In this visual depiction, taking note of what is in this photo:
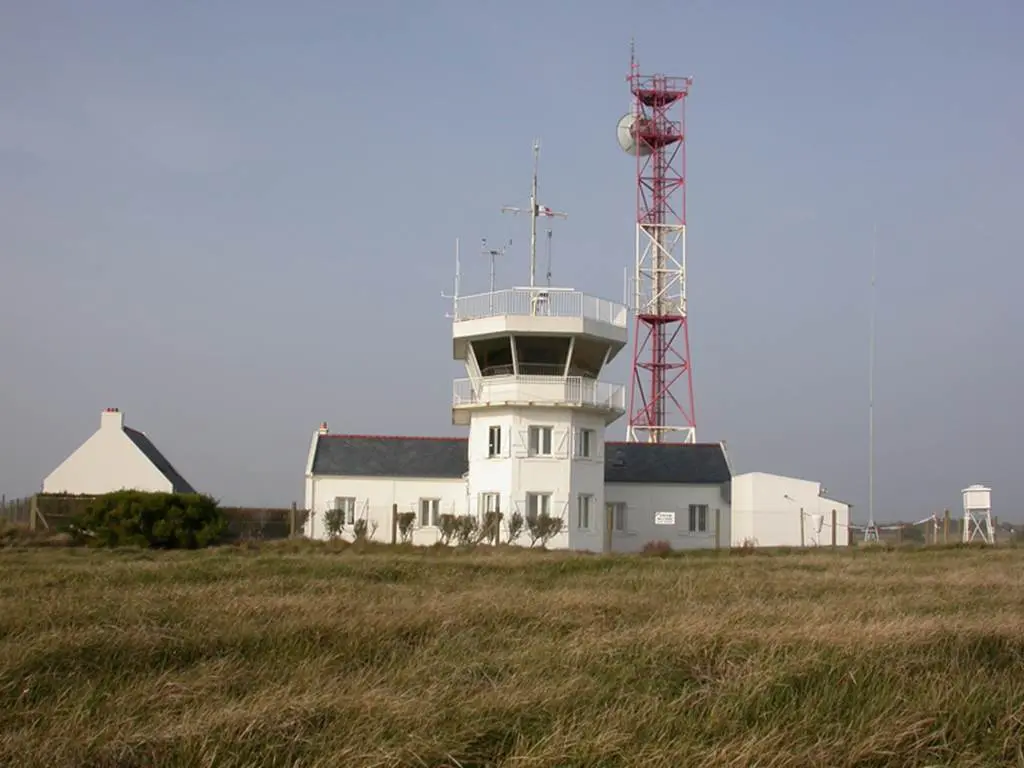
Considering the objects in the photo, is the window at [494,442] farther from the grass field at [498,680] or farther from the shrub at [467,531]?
the grass field at [498,680]

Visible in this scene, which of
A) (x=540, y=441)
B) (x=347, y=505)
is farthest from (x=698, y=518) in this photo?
(x=347, y=505)

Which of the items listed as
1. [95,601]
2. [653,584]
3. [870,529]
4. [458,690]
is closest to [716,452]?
[870,529]

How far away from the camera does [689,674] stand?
926 centimetres

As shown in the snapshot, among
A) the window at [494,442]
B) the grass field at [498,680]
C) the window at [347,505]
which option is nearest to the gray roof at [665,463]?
the window at [494,442]

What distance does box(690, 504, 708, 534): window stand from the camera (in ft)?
139

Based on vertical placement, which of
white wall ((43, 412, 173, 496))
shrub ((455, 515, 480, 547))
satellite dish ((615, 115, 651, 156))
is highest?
satellite dish ((615, 115, 651, 156))

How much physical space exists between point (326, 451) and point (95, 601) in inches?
1199

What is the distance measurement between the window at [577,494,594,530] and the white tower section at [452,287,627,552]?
0.03 meters

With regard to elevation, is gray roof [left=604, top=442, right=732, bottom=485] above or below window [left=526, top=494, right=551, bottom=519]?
above

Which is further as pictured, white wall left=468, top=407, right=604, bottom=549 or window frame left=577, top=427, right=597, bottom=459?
window frame left=577, top=427, right=597, bottom=459

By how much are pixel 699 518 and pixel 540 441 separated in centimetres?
806

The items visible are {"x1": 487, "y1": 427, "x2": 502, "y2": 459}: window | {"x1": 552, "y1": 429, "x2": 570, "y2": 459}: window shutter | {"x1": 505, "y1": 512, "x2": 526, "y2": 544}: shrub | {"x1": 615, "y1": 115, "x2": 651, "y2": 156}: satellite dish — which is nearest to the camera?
{"x1": 505, "y1": 512, "x2": 526, "y2": 544}: shrub

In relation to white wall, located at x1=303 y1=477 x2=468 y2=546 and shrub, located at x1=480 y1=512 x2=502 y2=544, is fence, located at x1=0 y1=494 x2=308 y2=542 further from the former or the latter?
shrub, located at x1=480 y1=512 x2=502 y2=544

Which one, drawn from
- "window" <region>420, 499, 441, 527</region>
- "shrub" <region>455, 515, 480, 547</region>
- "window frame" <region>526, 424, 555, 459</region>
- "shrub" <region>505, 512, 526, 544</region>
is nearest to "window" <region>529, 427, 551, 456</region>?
"window frame" <region>526, 424, 555, 459</region>
